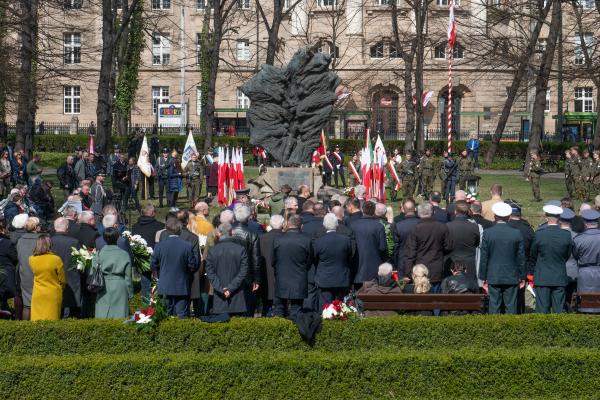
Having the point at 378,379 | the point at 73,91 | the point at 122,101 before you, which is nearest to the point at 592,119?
the point at 122,101

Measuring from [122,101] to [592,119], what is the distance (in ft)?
85.3

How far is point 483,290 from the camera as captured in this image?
49.5 ft

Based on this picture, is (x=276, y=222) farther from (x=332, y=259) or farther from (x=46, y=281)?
(x=46, y=281)

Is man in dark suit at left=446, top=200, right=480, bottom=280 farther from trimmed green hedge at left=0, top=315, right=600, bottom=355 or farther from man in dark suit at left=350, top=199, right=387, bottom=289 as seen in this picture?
trimmed green hedge at left=0, top=315, right=600, bottom=355

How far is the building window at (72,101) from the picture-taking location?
2744 inches

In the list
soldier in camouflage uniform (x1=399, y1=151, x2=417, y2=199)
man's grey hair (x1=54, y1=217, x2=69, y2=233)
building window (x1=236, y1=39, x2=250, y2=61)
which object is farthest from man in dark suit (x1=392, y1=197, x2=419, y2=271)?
building window (x1=236, y1=39, x2=250, y2=61)

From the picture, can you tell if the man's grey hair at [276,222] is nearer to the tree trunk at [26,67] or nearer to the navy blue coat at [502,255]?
the navy blue coat at [502,255]

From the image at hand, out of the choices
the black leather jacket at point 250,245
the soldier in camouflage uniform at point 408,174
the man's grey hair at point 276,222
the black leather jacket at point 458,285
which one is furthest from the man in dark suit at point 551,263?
the soldier in camouflage uniform at point 408,174

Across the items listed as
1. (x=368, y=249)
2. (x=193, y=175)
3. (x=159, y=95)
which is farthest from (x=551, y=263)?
(x=159, y=95)

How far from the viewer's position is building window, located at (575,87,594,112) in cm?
6912

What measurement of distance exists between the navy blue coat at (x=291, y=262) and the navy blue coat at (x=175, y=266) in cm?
102

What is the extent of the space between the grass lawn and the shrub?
11701 mm

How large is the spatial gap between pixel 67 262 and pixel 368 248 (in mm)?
3976

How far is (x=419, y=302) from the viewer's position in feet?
44.1
